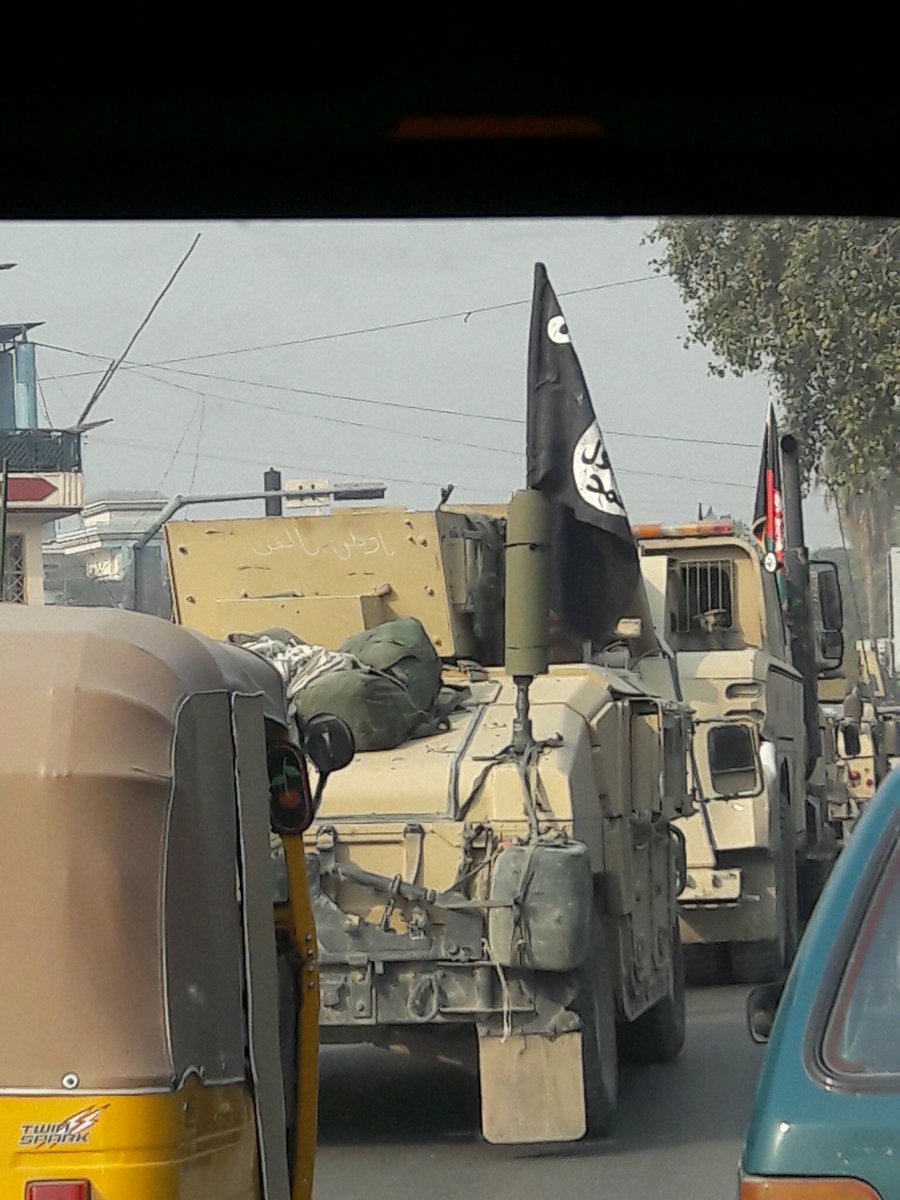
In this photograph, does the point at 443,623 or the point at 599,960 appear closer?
the point at 599,960

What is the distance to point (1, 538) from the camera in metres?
8.51

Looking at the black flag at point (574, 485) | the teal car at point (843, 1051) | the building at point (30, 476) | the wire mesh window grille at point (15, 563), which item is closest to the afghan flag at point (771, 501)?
the black flag at point (574, 485)

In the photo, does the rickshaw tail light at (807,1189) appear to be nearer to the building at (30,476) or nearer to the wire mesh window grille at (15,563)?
the building at (30,476)

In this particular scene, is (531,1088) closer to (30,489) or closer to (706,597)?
(706,597)

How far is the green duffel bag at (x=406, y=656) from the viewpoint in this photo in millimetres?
9695

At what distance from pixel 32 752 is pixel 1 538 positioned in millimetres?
3742

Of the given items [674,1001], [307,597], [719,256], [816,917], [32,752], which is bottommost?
[674,1001]

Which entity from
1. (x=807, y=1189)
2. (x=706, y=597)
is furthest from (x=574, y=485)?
(x=807, y=1189)

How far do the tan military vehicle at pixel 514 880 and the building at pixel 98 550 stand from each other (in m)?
35.1

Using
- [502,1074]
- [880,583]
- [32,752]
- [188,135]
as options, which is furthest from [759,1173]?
[880,583]

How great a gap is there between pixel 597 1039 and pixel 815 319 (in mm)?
22485

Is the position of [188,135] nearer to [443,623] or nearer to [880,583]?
[443,623]

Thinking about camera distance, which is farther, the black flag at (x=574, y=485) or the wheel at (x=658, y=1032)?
the black flag at (x=574, y=485)

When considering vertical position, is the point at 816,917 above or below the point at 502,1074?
above
